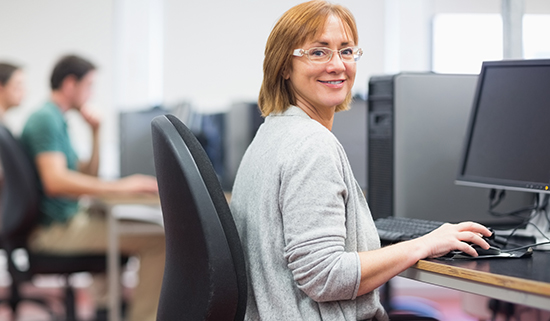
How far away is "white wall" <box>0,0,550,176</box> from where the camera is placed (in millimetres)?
4301

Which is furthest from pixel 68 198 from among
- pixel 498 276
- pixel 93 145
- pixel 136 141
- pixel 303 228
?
pixel 498 276

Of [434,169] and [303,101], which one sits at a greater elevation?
[303,101]

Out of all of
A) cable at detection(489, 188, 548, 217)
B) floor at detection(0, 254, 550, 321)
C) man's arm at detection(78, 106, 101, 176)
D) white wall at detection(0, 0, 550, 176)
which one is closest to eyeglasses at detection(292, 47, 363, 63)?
cable at detection(489, 188, 548, 217)

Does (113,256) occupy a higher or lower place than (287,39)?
lower

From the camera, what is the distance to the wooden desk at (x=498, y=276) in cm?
99

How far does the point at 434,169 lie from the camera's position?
1680 millimetres

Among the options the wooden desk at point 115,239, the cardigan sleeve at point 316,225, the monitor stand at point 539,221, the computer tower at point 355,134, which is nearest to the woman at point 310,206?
the cardigan sleeve at point 316,225

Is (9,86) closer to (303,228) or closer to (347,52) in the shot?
(347,52)

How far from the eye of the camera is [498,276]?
3.40ft

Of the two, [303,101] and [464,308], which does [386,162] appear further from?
[464,308]

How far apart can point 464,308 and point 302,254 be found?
3.86ft

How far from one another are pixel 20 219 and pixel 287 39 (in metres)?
1.89

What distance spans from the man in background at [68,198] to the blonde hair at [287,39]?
1.74m

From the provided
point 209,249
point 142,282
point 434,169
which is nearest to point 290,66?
point 209,249
